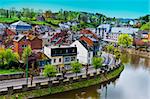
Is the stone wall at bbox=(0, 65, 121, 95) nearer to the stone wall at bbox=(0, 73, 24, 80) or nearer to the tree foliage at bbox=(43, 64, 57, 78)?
the tree foliage at bbox=(43, 64, 57, 78)

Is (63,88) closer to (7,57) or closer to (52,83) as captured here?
(52,83)

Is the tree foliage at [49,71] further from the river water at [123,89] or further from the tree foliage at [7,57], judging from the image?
the tree foliage at [7,57]

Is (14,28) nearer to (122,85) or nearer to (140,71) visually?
(140,71)

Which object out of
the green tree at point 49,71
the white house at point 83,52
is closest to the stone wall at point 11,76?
the green tree at point 49,71

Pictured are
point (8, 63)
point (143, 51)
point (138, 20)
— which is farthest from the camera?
point (138, 20)

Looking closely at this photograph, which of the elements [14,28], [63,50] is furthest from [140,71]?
[14,28]

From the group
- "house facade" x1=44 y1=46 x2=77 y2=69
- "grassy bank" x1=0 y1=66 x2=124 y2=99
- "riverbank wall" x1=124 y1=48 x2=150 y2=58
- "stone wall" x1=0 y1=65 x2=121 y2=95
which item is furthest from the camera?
"riverbank wall" x1=124 y1=48 x2=150 y2=58

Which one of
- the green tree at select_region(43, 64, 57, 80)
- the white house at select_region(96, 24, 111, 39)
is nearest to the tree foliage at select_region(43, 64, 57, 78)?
the green tree at select_region(43, 64, 57, 80)
